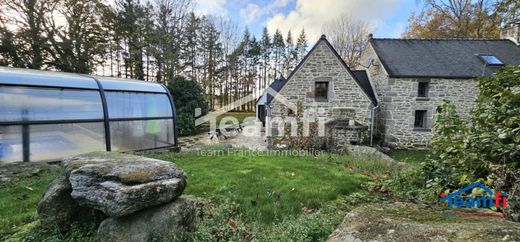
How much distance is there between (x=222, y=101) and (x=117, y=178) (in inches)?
1088

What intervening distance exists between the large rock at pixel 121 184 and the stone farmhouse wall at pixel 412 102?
11.9 meters

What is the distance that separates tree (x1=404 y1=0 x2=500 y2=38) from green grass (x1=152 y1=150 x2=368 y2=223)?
67.0 feet

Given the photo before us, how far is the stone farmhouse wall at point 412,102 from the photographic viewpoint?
1120 cm

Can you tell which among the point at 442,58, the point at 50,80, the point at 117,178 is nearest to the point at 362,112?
the point at 442,58

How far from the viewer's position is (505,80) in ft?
8.27

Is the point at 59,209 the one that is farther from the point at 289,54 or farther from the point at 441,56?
the point at 289,54

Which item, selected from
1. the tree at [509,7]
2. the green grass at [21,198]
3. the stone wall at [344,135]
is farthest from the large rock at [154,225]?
the stone wall at [344,135]

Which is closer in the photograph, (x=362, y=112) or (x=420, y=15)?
(x=362, y=112)

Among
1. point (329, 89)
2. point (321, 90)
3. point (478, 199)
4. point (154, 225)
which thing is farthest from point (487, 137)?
point (321, 90)

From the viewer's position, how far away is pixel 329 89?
10.9 m

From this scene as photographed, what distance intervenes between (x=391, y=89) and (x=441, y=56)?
399 centimetres

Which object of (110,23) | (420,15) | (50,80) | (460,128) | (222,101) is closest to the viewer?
(460,128)

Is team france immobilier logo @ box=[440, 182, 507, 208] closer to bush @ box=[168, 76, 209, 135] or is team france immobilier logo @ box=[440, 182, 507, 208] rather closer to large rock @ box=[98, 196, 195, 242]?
large rock @ box=[98, 196, 195, 242]

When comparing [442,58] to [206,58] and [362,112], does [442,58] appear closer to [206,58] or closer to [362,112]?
[362,112]
